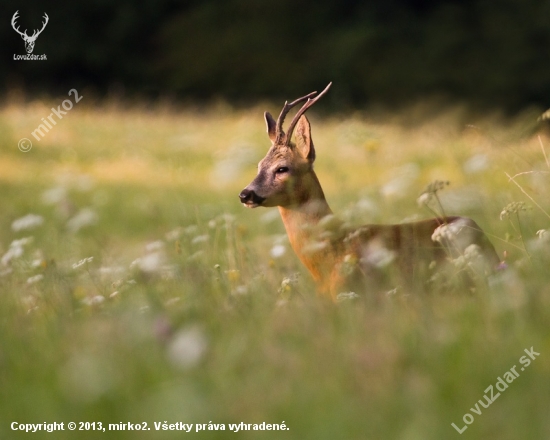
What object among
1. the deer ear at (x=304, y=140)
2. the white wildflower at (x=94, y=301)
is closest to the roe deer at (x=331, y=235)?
the deer ear at (x=304, y=140)

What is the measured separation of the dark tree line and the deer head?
1566 cm

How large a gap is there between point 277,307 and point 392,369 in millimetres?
808

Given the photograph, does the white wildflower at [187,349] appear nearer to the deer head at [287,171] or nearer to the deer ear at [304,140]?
the deer head at [287,171]

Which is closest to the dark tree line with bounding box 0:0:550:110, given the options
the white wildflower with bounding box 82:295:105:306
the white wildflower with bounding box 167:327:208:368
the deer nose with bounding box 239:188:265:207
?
the deer nose with bounding box 239:188:265:207

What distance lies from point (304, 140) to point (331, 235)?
0.47 metres

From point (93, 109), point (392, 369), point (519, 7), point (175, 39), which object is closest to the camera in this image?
point (392, 369)

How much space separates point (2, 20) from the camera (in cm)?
2188

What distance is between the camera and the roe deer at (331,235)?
11.8 feet

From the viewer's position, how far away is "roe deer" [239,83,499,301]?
11.8 feet

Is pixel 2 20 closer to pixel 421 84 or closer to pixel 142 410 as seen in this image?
pixel 421 84

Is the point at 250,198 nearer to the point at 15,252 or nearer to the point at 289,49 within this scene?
the point at 15,252

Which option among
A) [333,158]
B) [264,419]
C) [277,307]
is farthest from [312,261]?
[333,158]

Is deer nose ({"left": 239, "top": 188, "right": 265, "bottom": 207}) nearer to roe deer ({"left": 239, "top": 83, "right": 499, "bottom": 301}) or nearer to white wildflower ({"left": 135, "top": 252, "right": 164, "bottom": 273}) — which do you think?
roe deer ({"left": 239, "top": 83, "right": 499, "bottom": 301})

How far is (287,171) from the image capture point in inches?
153
